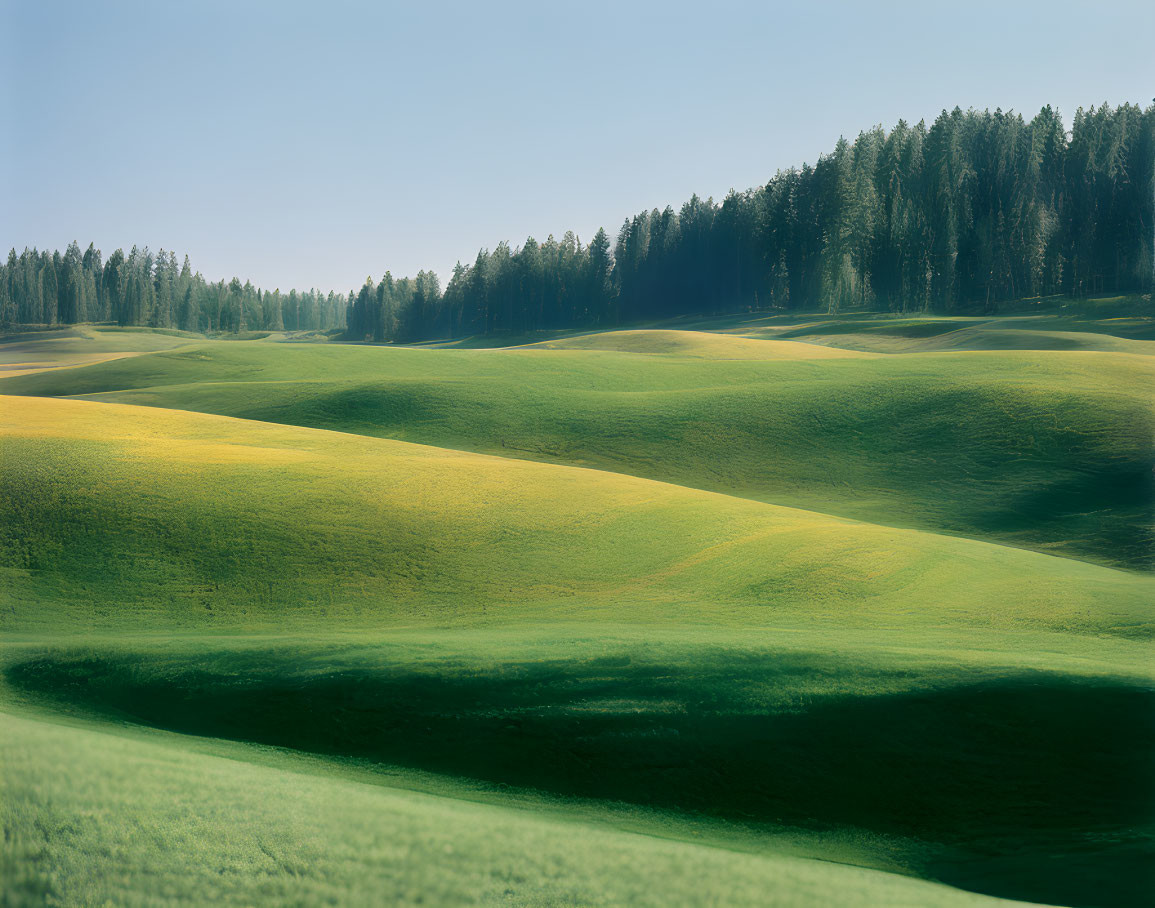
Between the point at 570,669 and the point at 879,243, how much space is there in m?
92.2

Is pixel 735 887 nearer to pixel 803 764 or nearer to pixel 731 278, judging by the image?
pixel 803 764

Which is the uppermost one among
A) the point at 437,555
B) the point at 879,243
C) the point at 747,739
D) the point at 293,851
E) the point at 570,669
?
the point at 879,243

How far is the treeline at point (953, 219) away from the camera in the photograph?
87500mm

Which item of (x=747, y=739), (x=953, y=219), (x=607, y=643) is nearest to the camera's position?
(x=747, y=739)

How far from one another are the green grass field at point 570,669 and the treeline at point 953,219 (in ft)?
221

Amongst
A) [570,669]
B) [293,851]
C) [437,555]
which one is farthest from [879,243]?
[293,851]

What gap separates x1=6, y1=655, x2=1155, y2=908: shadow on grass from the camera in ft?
27.5

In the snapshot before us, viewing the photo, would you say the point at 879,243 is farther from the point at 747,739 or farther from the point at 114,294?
the point at 114,294

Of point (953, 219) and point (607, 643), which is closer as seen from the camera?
point (607, 643)

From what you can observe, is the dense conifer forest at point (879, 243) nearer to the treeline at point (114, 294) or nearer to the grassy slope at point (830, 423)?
the treeline at point (114, 294)

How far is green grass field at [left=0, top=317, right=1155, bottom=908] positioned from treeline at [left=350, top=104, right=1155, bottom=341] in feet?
221

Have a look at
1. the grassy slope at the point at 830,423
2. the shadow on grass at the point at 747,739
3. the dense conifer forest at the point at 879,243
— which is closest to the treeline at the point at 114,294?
the dense conifer forest at the point at 879,243

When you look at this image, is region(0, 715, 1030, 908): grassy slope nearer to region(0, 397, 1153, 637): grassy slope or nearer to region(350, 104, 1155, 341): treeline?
region(0, 397, 1153, 637): grassy slope

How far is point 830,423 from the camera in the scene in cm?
3161
